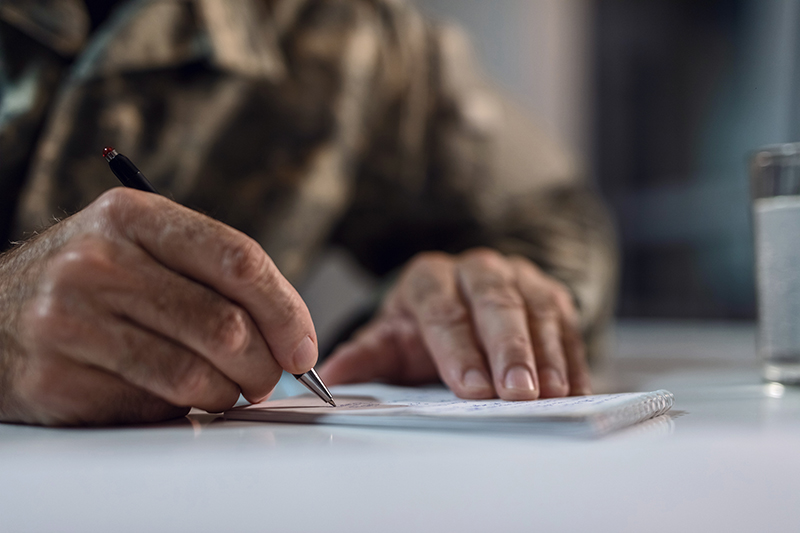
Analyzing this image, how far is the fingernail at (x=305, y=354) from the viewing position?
35cm

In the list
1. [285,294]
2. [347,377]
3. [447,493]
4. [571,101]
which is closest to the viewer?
[447,493]

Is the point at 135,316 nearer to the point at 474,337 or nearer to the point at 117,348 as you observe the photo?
the point at 117,348

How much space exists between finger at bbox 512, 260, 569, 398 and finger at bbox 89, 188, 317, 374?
0.21m

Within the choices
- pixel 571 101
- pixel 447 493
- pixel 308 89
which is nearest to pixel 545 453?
pixel 447 493

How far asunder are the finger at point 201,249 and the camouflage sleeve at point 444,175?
738 millimetres

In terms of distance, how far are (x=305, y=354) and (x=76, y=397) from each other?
12 centimetres

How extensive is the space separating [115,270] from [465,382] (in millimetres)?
244

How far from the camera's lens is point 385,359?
598 millimetres

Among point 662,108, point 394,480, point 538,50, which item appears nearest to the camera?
point 394,480

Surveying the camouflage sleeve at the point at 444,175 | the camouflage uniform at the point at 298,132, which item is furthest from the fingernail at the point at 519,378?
the camouflage sleeve at the point at 444,175

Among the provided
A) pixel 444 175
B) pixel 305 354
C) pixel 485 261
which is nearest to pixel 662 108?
pixel 444 175

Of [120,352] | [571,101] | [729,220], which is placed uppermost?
[571,101]

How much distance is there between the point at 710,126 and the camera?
236 cm

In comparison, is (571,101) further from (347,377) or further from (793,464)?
(793,464)
